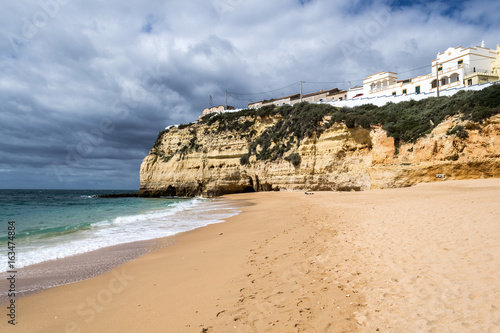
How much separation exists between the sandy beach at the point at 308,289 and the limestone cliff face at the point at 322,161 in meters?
13.1

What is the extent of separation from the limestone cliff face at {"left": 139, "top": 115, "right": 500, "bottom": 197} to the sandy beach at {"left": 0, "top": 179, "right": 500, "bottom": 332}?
1312cm

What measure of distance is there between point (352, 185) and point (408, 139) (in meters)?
5.88

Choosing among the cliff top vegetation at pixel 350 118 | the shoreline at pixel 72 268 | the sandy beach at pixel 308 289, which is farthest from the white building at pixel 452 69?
the shoreline at pixel 72 268

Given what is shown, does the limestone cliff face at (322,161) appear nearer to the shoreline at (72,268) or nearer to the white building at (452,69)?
the white building at (452,69)

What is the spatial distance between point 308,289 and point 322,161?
2378cm

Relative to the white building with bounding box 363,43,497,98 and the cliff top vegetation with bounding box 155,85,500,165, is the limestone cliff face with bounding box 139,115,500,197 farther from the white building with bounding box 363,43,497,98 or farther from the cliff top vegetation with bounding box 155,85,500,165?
the white building with bounding box 363,43,497,98

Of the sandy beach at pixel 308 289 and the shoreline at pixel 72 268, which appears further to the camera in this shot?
the shoreline at pixel 72 268

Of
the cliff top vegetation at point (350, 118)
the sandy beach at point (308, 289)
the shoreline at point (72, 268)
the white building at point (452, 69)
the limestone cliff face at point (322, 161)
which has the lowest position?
the shoreline at point (72, 268)

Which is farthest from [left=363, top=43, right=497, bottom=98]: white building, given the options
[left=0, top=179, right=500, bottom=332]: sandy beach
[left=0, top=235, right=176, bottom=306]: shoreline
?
[left=0, top=235, right=176, bottom=306]: shoreline

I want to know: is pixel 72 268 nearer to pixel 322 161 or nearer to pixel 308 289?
pixel 308 289

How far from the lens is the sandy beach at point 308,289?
304 centimetres

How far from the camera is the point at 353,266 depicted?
15.2 feet

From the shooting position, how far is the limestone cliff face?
56.3 feet

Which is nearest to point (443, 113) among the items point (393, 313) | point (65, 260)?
point (393, 313)
